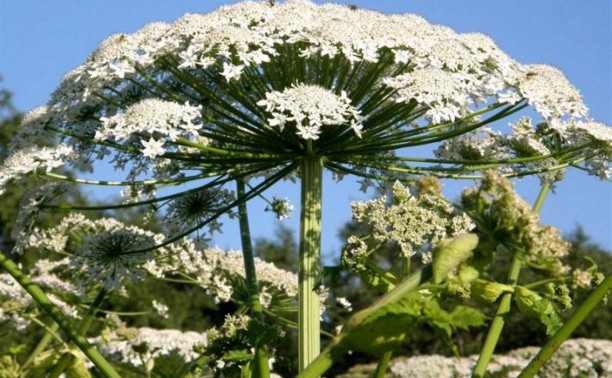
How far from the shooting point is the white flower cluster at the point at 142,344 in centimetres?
882

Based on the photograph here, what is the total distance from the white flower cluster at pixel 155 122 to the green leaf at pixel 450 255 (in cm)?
245

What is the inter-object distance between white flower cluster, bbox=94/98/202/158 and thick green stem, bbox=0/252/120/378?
3.09ft

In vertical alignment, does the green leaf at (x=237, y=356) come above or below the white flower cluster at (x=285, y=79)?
below

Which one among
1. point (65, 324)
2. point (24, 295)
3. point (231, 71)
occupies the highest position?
point (231, 71)

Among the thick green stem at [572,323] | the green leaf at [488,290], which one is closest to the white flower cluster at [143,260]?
the green leaf at [488,290]

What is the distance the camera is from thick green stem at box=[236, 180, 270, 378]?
14.8ft

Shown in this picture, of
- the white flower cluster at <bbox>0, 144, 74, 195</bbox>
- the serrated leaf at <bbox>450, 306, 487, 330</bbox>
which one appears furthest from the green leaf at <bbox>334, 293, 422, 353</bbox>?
the white flower cluster at <bbox>0, 144, 74, 195</bbox>

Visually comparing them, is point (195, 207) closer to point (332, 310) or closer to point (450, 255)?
point (450, 255)

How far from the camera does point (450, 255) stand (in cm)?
281

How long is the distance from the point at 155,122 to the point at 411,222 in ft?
5.14

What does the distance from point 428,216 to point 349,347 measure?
5.47ft

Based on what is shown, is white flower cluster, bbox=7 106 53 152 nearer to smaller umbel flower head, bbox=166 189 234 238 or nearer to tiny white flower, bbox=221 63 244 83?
smaller umbel flower head, bbox=166 189 234 238

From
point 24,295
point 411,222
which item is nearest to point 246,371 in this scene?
point 411,222

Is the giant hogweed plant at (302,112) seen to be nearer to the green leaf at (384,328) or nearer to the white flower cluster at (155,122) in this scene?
the white flower cluster at (155,122)
